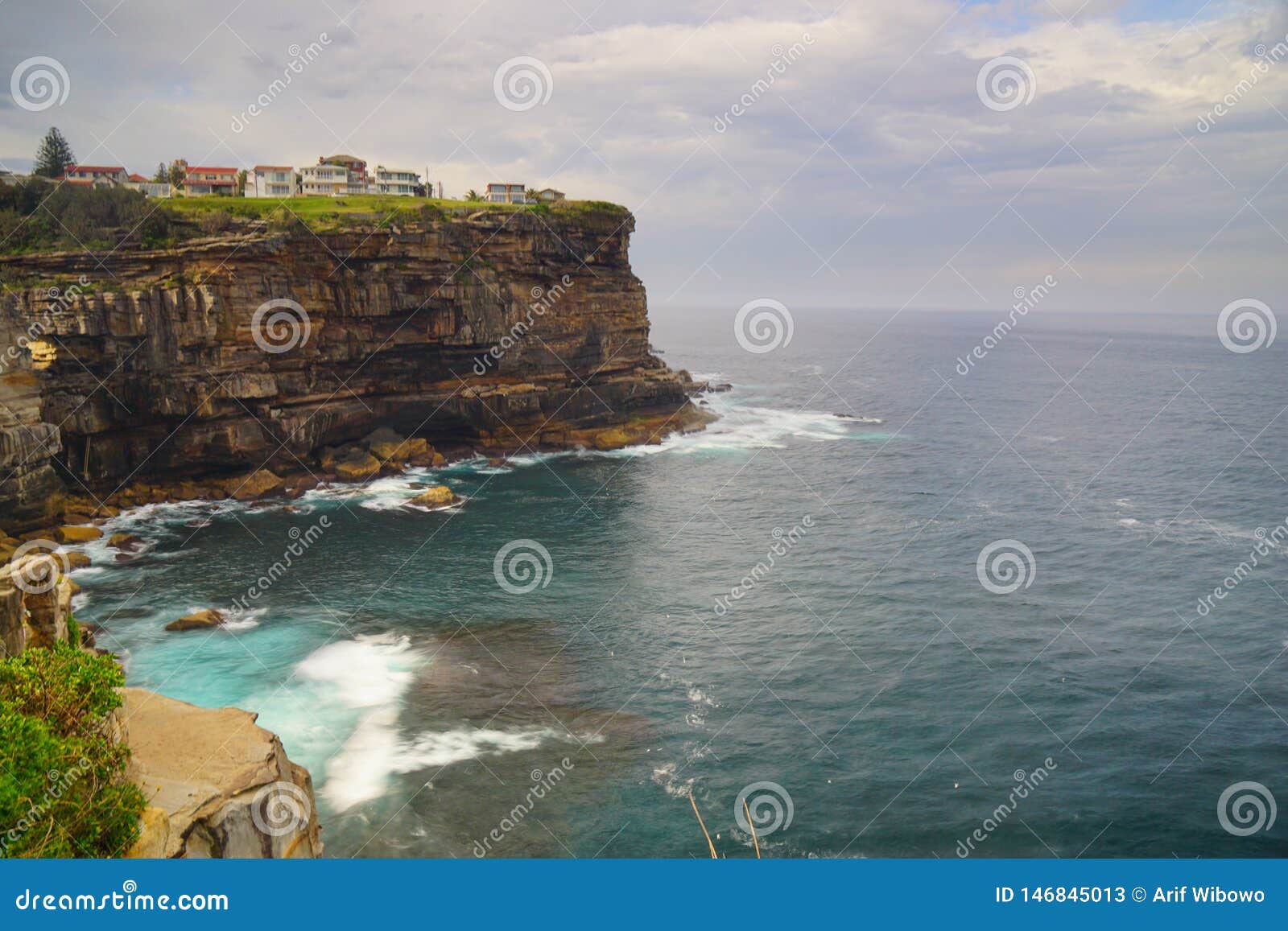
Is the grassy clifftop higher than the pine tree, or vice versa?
the pine tree

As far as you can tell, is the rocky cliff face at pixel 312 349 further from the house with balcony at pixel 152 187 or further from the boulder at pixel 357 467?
the house with balcony at pixel 152 187

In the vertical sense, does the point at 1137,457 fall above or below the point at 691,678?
above

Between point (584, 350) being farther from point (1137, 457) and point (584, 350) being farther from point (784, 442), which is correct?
point (1137, 457)

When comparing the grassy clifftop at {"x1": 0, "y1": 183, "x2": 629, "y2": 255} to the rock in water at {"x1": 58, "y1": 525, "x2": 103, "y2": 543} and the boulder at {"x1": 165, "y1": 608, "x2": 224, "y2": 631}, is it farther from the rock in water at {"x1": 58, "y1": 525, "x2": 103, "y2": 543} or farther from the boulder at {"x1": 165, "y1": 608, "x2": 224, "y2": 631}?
the boulder at {"x1": 165, "y1": 608, "x2": 224, "y2": 631}

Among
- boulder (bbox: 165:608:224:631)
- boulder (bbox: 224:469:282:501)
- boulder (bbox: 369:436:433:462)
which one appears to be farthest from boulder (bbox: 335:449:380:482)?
boulder (bbox: 165:608:224:631)

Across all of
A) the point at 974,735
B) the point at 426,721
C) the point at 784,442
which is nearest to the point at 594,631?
the point at 426,721

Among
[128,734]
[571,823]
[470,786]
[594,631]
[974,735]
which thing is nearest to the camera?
[128,734]

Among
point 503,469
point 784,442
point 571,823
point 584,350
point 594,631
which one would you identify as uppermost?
point 584,350
